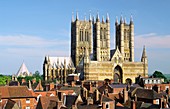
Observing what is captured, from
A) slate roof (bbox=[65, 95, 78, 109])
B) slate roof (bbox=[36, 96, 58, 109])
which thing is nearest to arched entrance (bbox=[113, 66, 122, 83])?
slate roof (bbox=[65, 95, 78, 109])

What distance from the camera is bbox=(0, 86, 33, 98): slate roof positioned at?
→ 46.5m

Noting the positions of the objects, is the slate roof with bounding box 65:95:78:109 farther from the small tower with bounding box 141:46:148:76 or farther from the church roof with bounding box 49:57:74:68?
the small tower with bounding box 141:46:148:76

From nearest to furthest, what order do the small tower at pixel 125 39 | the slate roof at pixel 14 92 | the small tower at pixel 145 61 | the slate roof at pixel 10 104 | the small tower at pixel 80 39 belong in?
1. the slate roof at pixel 10 104
2. the slate roof at pixel 14 92
3. the small tower at pixel 145 61
4. the small tower at pixel 125 39
5. the small tower at pixel 80 39

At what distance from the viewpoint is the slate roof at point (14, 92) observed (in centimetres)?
4653

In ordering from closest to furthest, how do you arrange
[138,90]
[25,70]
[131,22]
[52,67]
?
[138,90]
[52,67]
[131,22]
[25,70]

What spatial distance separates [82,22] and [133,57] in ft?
84.5

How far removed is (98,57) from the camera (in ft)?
420

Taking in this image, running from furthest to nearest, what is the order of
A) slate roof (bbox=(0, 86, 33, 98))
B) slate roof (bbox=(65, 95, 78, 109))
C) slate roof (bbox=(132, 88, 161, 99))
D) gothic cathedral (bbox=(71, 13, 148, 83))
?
gothic cathedral (bbox=(71, 13, 148, 83)), slate roof (bbox=(132, 88, 161, 99)), slate roof (bbox=(65, 95, 78, 109)), slate roof (bbox=(0, 86, 33, 98))

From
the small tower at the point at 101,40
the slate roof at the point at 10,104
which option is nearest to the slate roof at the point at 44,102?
the slate roof at the point at 10,104

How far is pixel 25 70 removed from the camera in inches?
6580

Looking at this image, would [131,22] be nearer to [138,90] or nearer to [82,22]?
[82,22]

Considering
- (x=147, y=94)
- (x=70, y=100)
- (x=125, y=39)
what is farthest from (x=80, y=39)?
(x=70, y=100)

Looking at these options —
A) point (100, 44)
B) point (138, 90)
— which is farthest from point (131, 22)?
point (138, 90)

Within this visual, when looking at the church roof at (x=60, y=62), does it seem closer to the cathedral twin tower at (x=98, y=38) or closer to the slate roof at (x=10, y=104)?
Result: the cathedral twin tower at (x=98, y=38)
